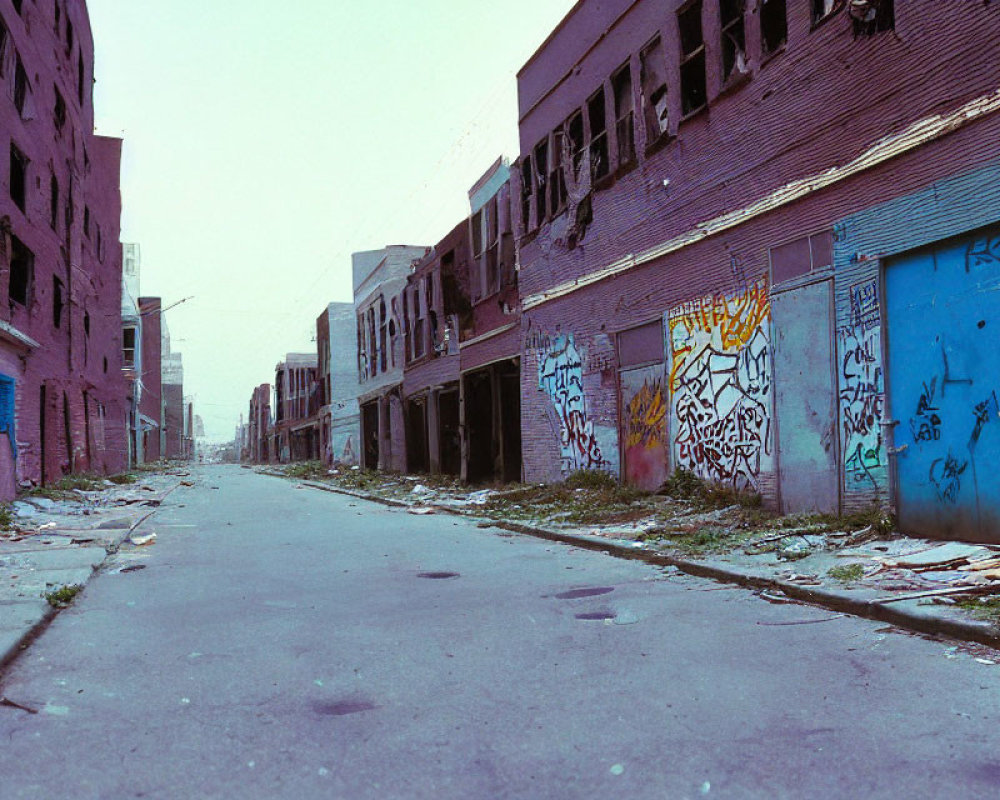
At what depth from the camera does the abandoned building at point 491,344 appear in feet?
64.7

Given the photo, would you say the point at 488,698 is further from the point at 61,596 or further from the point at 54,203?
the point at 54,203

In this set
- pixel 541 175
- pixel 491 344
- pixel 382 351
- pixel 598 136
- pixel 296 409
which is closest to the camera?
pixel 598 136

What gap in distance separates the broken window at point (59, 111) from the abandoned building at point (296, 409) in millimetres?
37159

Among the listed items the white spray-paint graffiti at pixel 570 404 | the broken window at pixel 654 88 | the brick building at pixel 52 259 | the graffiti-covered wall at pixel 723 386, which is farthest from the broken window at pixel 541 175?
the brick building at pixel 52 259

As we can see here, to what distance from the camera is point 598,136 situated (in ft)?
49.8

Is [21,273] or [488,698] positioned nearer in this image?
[488,698]

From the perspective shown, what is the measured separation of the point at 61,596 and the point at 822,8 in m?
9.70

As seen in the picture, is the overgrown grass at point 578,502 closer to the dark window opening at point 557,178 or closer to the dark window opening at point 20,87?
the dark window opening at point 557,178

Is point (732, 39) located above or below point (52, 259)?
above

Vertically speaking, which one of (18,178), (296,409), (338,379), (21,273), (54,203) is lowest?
(296,409)

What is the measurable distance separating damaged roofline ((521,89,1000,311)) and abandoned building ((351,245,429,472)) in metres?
16.8

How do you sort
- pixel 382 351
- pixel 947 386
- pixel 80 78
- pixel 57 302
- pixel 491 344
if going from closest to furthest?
pixel 947 386 < pixel 491 344 < pixel 57 302 < pixel 80 78 < pixel 382 351

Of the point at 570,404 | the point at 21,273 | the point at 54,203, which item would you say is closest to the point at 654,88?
the point at 570,404

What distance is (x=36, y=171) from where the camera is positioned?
20.2 meters
